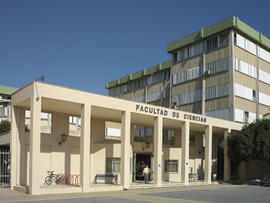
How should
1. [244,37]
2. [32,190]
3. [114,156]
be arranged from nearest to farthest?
[32,190] → [114,156] → [244,37]

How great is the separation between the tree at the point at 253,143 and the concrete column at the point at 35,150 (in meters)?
16.6

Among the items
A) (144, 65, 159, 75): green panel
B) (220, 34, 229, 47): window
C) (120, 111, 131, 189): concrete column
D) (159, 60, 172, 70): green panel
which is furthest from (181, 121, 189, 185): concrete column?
(144, 65, 159, 75): green panel

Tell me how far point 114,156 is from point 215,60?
21.5 meters

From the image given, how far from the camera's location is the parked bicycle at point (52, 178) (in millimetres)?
18984

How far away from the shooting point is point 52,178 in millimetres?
19141

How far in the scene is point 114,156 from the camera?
74.0ft

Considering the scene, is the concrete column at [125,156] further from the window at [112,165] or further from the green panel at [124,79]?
the green panel at [124,79]

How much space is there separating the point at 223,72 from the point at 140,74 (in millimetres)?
20154

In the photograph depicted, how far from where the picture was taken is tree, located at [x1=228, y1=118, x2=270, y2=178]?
2525 cm

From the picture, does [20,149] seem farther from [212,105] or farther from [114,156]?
[212,105]

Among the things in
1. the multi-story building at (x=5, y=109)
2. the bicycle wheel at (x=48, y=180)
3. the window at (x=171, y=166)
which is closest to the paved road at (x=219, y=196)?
the bicycle wheel at (x=48, y=180)

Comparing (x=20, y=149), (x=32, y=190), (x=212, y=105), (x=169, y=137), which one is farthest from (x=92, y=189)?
(x=169, y=137)

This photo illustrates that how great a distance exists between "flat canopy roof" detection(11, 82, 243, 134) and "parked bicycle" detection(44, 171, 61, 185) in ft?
12.0

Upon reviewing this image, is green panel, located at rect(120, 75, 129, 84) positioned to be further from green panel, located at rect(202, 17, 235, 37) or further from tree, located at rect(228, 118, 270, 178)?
tree, located at rect(228, 118, 270, 178)
